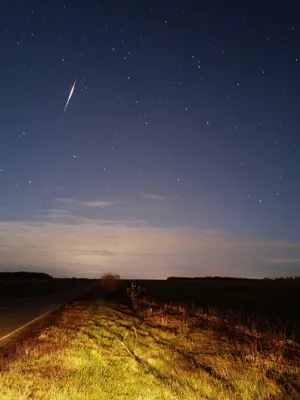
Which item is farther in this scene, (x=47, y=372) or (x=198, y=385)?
(x=47, y=372)

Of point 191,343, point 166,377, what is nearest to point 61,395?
point 166,377

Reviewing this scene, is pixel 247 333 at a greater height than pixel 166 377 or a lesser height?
greater

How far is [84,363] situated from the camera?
8281 millimetres

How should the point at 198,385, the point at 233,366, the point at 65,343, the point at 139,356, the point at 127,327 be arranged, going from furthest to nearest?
the point at 127,327, the point at 65,343, the point at 139,356, the point at 233,366, the point at 198,385

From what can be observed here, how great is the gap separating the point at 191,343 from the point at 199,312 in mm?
7834

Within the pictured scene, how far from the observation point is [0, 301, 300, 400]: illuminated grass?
21.2 ft

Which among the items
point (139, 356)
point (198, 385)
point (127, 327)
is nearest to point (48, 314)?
point (127, 327)

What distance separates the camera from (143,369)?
7973mm

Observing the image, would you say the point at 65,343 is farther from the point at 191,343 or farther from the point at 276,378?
the point at 276,378

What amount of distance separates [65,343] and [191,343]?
120 inches

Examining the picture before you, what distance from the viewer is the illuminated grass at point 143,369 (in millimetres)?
6477

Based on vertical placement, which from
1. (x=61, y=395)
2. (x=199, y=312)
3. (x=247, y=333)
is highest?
(x=199, y=312)

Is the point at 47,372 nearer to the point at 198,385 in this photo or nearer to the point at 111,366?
the point at 111,366

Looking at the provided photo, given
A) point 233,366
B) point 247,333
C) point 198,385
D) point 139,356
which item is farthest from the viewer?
point 247,333
